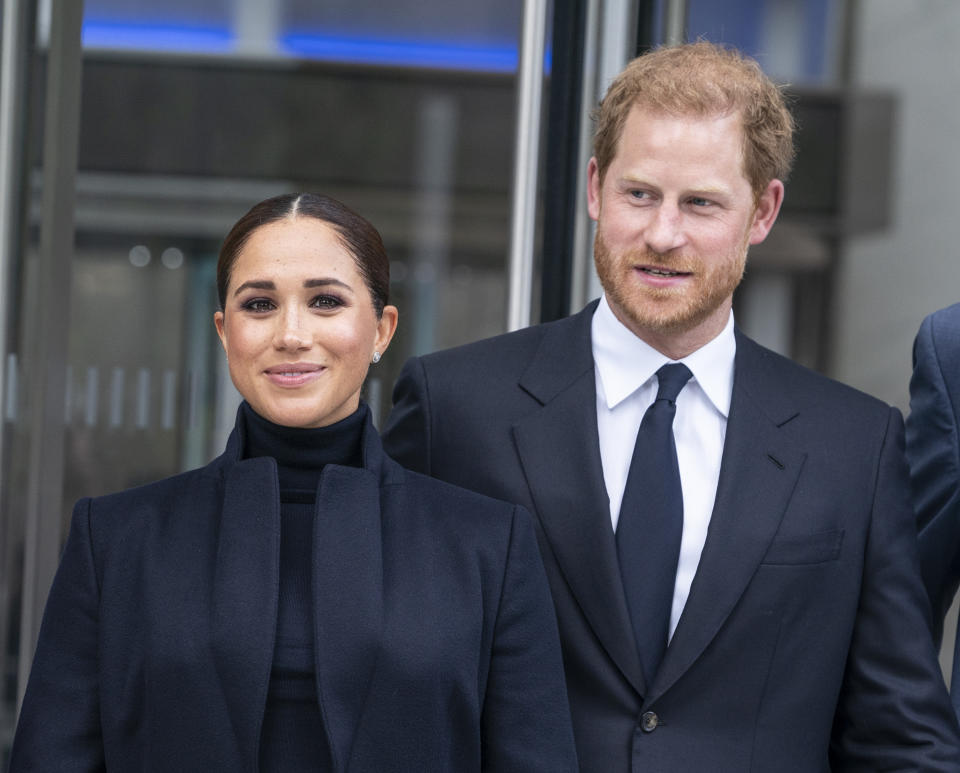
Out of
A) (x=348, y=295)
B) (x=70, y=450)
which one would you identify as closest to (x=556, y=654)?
(x=348, y=295)

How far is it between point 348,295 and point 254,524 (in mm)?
316

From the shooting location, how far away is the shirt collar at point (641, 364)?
2.00 m

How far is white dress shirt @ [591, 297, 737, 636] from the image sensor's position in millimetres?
1945

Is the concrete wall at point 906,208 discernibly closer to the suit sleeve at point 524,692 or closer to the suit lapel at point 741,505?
the suit lapel at point 741,505

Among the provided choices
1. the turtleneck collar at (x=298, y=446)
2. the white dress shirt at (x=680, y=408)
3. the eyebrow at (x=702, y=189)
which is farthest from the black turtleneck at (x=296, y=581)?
the eyebrow at (x=702, y=189)

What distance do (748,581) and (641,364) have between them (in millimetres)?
355

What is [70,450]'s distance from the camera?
3.89m

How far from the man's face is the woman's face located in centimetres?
41

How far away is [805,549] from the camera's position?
192 cm

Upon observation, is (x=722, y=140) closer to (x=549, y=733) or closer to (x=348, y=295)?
(x=348, y=295)

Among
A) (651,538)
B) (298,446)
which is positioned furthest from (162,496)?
(651,538)

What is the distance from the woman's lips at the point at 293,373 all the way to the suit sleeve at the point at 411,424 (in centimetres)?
34

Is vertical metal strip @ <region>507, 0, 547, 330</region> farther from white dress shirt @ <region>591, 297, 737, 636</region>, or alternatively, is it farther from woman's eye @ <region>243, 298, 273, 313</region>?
woman's eye @ <region>243, 298, 273, 313</region>

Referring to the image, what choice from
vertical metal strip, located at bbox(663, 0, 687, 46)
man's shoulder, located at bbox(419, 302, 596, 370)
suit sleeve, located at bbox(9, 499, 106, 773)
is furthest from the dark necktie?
vertical metal strip, located at bbox(663, 0, 687, 46)
